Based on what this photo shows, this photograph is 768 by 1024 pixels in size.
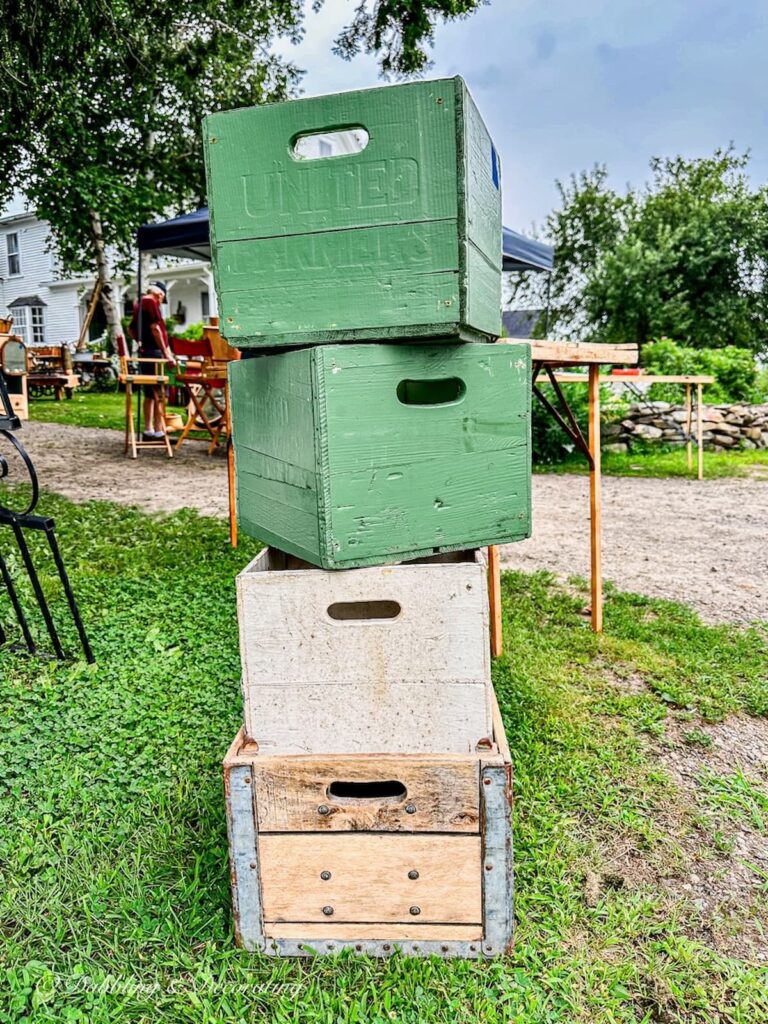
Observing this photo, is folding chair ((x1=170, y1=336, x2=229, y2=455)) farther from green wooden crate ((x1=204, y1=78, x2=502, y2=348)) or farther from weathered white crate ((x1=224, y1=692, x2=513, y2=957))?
weathered white crate ((x1=224, y1=692, x2=513, y2=957))

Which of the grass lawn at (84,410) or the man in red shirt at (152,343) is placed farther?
the grass lawn at (84,410)

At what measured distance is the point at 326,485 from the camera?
153 cm

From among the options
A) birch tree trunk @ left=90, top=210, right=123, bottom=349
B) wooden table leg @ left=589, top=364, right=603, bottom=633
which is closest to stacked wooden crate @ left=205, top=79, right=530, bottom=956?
wooden table leg @ left=589, top=364, right=603, bottom=633

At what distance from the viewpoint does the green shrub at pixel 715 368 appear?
10914 millimetres

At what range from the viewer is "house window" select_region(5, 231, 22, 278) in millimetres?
29578

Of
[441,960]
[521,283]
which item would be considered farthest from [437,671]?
[521,283]

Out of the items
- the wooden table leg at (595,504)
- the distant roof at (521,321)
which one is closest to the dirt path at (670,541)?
the wooden table leg at (595,504)

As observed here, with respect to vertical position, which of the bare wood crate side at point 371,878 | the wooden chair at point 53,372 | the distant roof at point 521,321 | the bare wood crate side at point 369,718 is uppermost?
the distant roof at point 521,321

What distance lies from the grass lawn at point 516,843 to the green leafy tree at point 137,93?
531 cm

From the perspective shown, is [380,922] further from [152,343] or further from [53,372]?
Answer: [53,372]

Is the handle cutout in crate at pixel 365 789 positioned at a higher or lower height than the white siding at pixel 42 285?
lower

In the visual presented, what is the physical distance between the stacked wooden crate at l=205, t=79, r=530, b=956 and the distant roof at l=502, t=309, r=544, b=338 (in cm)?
2840

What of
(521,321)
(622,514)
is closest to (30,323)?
(521,321)

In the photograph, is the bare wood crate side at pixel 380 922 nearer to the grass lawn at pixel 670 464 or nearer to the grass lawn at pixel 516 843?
the grass lawn at pixel 516 843
